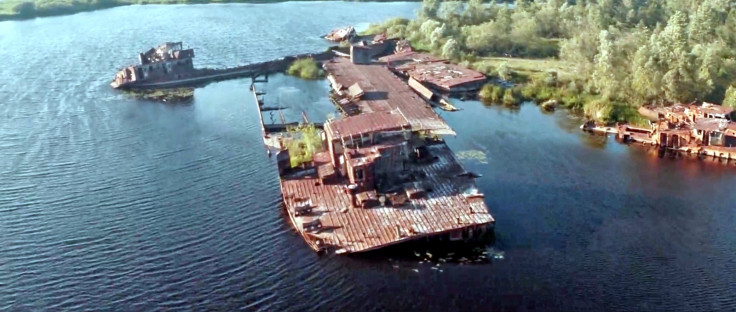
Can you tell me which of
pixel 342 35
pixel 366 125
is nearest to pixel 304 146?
pixel 366 125

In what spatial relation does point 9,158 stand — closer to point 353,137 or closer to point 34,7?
point 353,137

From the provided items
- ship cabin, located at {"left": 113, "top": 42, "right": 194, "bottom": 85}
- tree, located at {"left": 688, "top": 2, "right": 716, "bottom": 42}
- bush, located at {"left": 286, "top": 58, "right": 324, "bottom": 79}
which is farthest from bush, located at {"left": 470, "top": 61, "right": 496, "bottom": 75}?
ship cabin, located at {"left": 113, "top": 42, "right": 194, "bottom": 85}

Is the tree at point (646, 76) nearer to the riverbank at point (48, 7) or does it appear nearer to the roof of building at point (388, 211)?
the roof of building at point (388, 211)

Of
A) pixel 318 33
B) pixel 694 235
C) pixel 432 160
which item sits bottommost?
pixel 694 235

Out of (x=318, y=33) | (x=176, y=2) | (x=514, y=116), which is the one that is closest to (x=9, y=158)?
(x=514, y=116)

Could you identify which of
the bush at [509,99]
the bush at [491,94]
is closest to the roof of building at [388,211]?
the bush at [509,99]
